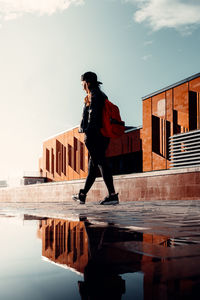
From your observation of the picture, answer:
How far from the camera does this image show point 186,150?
598 inches

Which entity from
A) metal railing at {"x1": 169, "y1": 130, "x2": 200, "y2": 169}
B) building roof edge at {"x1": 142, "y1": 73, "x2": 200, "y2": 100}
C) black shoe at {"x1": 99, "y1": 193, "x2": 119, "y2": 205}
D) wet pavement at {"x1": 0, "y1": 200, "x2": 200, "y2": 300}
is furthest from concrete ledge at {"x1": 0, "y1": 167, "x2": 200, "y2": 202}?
building roof edge at {"x1": 142, "y1": 73, "x2": 200, "y2": 100}

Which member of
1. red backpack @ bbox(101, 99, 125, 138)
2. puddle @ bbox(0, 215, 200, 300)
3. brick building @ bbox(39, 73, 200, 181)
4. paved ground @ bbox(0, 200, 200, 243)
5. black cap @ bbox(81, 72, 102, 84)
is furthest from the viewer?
brick building @ bbox(39, 73, 200, 181)

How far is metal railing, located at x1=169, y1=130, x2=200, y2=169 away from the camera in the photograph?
47.6 ft

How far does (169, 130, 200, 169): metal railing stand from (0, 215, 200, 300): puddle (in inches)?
507

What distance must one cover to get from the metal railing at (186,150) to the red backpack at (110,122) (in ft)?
28.7

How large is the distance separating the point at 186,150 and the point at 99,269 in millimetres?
14382

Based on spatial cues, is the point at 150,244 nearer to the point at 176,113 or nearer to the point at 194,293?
the point at 194,293

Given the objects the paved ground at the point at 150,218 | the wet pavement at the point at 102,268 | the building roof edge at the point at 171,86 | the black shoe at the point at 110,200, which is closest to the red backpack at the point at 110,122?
the black shoe at the point at 110,200

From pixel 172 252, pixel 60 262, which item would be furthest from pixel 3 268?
pixel 172 252

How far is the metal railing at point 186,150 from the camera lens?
14502mm

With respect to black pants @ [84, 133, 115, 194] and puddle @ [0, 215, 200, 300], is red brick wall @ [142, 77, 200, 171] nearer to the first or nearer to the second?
black pants @ [84, 133, 115, 194]

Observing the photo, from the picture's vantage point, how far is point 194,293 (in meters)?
0.90

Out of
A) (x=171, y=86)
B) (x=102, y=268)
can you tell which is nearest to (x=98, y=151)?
(x=102, y=268)

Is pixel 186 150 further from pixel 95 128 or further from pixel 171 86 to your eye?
pixel 171 86
